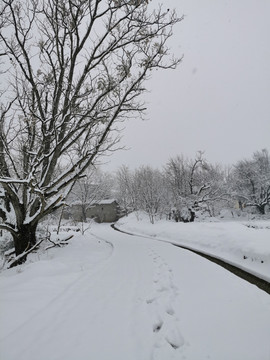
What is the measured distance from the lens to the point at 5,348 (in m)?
2.29

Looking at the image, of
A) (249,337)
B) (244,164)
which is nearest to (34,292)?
(249,337)

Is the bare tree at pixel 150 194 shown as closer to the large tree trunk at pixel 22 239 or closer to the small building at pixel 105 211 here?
the small building at pixel 105 211

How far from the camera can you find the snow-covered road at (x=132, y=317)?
2318 mm

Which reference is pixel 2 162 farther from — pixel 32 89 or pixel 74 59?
pixel 74 59

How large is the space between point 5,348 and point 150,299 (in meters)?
2.39

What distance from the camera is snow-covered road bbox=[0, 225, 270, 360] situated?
7.61ft

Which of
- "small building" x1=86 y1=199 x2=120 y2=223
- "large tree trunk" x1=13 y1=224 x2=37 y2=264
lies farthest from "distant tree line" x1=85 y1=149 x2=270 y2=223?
"large tree trunk" x1=13 y1=224 x2=37 y2=264

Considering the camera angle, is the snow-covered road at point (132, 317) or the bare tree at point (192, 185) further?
the bare tree at point (192, 185)

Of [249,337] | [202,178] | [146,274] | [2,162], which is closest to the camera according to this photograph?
[249,337]

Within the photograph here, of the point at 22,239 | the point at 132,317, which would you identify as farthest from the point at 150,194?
the point at 132,317

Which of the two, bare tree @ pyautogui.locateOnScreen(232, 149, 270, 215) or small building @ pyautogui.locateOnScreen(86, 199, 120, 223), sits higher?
bare tree @ pyautogui.locateOnScreen(232, 149, 270, 215)

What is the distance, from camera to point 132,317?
3.06m

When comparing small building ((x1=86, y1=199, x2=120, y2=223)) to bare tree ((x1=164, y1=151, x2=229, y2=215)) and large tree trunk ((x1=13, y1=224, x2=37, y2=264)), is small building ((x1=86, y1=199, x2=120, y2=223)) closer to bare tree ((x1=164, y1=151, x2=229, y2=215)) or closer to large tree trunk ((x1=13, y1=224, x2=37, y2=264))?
bare tree ((x1=164, y1=151, x2=229, y2=215))

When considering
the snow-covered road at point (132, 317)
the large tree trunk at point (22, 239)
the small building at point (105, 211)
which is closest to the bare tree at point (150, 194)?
the small building at point (105, 211)
